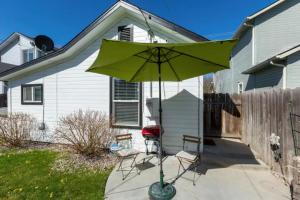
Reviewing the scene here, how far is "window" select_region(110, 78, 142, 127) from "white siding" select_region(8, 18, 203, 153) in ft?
0.71

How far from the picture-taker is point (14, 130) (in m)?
7.71

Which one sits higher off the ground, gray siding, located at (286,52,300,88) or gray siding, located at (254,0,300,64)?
gray siding, located at (254,0,300,64)

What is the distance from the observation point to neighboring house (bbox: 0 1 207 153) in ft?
21.1

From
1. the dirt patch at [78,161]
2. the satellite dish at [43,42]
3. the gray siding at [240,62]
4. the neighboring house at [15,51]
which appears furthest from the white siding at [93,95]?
the neighboring house at [15,51]

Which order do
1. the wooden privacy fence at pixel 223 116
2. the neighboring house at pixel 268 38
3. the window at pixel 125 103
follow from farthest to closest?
the neighboring house at pixel 268 38 < the wooden privacy fence at pixel 223 116 < the window at pixel 125 103

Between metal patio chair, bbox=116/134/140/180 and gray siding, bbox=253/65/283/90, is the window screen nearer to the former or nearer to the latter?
metal patio chair, bbox=116/134/140/180

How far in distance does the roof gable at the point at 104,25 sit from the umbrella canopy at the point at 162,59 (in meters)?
1.68

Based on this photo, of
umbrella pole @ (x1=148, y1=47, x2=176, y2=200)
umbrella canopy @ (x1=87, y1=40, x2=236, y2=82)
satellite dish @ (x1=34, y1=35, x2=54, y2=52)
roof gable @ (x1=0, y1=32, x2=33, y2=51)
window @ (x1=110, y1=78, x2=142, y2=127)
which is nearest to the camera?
umbrella canopy @ (x1=87, y1=40, x2=236, y2=82)

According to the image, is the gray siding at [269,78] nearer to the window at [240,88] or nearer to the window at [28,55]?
the window at [240,88]

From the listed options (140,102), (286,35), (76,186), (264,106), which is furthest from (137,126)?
(286,35)

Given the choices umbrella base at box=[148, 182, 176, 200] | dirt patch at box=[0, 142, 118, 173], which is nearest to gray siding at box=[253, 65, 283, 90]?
umbrella base at box=[148, 182, 176, 200]

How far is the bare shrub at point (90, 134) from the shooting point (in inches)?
243

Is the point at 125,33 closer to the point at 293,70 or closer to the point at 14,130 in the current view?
the point at 14,130

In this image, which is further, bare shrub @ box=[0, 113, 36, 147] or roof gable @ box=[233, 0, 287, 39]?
roof gable @ box=[233, 0, 287, 39]
